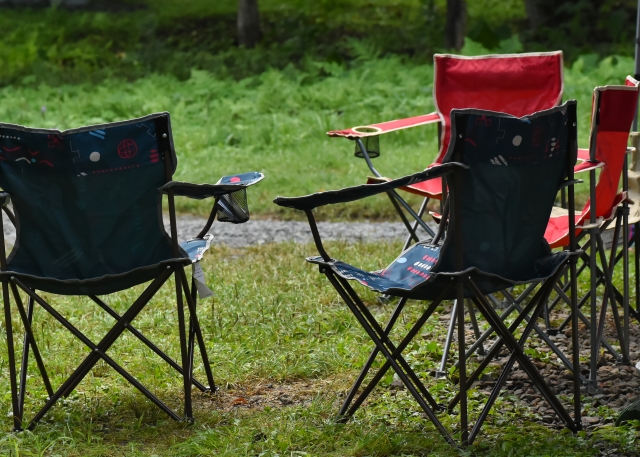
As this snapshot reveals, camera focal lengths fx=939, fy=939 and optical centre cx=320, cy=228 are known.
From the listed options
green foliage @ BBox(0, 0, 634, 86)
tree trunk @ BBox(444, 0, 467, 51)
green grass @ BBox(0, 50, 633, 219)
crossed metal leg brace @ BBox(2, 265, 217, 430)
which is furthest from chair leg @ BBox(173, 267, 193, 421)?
tree trunk @ BBox(444, 0, 467, 51)

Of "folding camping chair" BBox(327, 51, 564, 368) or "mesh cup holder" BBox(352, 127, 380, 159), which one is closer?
"mesh cup holder" BBox(352, 127, 380, 159)

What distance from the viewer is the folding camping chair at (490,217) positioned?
2.97m

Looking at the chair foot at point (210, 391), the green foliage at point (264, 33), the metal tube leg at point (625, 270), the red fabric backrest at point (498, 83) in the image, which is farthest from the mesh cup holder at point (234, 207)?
the green foliage at point (264, 33)

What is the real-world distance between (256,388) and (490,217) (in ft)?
4.29

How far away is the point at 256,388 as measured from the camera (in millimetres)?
3816

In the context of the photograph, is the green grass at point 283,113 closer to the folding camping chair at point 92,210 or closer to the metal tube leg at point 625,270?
the metal tube leg at point 625,270

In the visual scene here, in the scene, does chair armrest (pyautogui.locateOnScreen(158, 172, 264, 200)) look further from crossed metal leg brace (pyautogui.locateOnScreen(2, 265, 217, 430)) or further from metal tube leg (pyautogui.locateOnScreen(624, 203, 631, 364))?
metal tube leg (pyautogui.locateOnScreen(624, 203, 631, 364))

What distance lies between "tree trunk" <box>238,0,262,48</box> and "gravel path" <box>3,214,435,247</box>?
10.6 m

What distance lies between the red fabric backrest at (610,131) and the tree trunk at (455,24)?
12.1m

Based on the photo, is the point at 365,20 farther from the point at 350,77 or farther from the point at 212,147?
the point at 212,147

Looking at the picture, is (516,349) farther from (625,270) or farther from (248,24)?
(248,24)

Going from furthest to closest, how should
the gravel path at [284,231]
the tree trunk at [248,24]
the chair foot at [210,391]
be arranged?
the tree trunk at [248,24] → the gravel path at [284,231] → the chair foot at [210,391]

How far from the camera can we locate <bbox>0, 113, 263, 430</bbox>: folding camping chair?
3141mm

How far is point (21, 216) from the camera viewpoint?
3.23 meters
